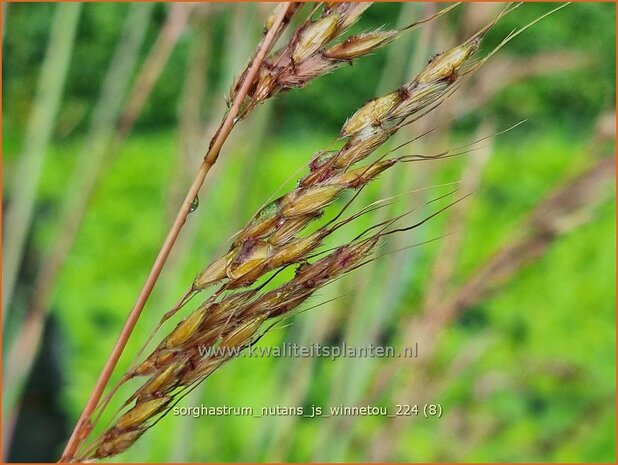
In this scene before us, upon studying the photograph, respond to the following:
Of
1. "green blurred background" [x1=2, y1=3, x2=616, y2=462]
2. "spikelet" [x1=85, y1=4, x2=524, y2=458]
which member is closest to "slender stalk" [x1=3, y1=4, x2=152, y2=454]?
"green blurred background" [x1=2, y1=3, x2=616, y2=462]

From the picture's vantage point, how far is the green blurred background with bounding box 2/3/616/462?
60cm

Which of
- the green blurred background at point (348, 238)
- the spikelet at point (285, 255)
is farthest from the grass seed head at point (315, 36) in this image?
the green blurred background at point (348, 238)

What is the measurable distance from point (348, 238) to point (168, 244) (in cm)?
50

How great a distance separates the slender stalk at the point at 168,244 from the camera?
0.21 meters

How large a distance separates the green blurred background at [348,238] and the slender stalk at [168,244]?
31 cm

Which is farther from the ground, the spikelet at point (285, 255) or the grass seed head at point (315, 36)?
the grass seed head at point (315, 36)

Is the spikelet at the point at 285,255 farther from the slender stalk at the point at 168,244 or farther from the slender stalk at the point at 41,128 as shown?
the slender stalk at the point at 41,128

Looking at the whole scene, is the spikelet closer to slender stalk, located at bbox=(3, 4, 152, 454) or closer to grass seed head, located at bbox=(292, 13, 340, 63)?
grass seed head, located at bbox=(292, 13, 340, 63)

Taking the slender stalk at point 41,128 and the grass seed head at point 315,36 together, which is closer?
the grass seed head at point 315,36

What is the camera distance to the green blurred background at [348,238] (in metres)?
0.60

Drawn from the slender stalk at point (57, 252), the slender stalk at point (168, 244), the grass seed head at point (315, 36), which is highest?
the slender stalk at point (57, 252)

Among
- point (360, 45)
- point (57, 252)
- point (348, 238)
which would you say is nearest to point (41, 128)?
point (57, 252)

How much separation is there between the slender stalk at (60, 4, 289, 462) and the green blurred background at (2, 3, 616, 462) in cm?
31

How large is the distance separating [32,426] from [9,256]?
3.21 ft
